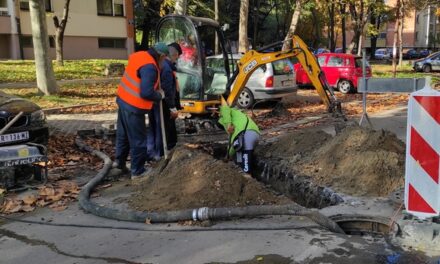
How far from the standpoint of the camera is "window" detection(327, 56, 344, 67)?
20.1 metres

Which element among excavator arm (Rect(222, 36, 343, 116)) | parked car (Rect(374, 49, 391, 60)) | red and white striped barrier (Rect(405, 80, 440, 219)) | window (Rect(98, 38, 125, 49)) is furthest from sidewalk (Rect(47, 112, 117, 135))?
parked car (Rect(374, 49, 391, 60))

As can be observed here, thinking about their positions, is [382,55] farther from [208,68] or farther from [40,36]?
[208,68]

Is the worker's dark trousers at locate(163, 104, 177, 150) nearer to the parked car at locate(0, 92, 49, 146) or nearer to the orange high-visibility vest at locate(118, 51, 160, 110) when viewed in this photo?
the orange high-visibility vest at locate(118, 51, 160, 110)

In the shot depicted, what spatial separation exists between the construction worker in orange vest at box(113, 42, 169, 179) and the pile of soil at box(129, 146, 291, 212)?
84 cm

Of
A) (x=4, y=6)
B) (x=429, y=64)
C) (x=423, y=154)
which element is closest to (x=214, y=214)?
(x=423, y=154)

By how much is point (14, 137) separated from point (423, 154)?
17.5 ft

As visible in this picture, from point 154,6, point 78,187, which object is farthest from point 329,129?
point 154,6

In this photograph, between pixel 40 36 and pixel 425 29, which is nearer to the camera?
pixel 40 36

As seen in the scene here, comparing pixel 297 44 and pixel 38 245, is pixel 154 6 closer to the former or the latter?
pixel 297 44

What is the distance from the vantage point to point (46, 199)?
6102 mm

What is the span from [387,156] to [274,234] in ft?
7.28

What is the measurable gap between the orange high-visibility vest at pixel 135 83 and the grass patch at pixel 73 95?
8.33 m

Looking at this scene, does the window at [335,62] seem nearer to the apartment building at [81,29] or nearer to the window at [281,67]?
the window at [281,67]

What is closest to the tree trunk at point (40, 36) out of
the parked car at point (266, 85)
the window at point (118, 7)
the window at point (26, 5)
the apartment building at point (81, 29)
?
the parked car at point (266, 85)
